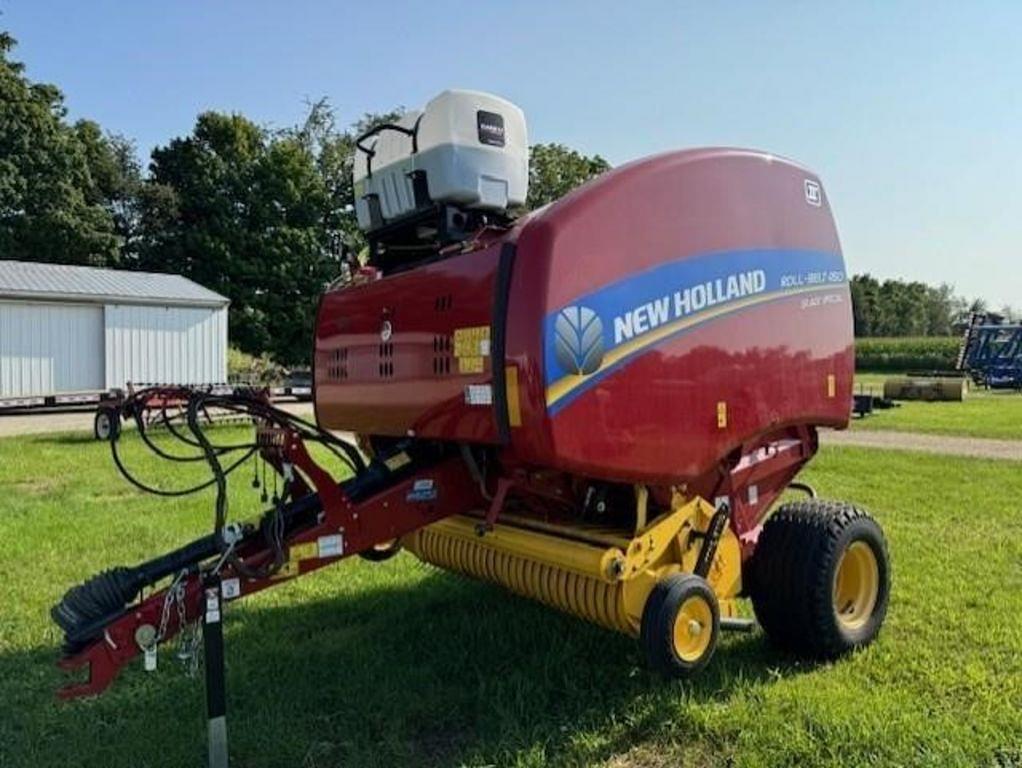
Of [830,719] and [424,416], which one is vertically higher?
[424,416]

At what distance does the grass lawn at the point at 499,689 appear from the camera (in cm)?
345

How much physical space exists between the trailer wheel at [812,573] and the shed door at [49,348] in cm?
2048

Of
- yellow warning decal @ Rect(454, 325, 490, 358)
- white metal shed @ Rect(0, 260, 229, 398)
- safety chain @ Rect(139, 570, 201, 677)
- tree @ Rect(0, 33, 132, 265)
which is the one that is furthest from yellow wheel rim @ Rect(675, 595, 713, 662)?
tree @ Rect(0, 33, 132, 265)

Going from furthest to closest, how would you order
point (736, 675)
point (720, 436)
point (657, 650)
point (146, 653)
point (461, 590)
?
1. point (461, 590)
2. point (736, 675)
3. point (720, 436)
4. point (657, 650)
5. point (146, 653)

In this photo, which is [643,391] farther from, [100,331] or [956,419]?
[100,331]

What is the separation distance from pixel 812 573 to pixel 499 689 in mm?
1468

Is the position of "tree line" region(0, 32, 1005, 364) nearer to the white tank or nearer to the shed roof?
the shed roof

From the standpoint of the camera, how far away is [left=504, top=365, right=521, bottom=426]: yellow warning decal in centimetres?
328

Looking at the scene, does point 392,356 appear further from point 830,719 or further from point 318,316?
point 830,719

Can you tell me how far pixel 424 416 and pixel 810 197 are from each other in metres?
2.18

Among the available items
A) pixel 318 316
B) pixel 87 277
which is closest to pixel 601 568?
pixel 318 316

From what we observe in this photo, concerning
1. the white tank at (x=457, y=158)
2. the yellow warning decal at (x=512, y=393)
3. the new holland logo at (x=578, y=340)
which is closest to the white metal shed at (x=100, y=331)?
the white tank at (x=457, y=158)

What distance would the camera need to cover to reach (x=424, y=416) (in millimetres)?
3848

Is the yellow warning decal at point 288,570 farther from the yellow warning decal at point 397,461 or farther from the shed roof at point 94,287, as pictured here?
the shed roof at point 94,287
